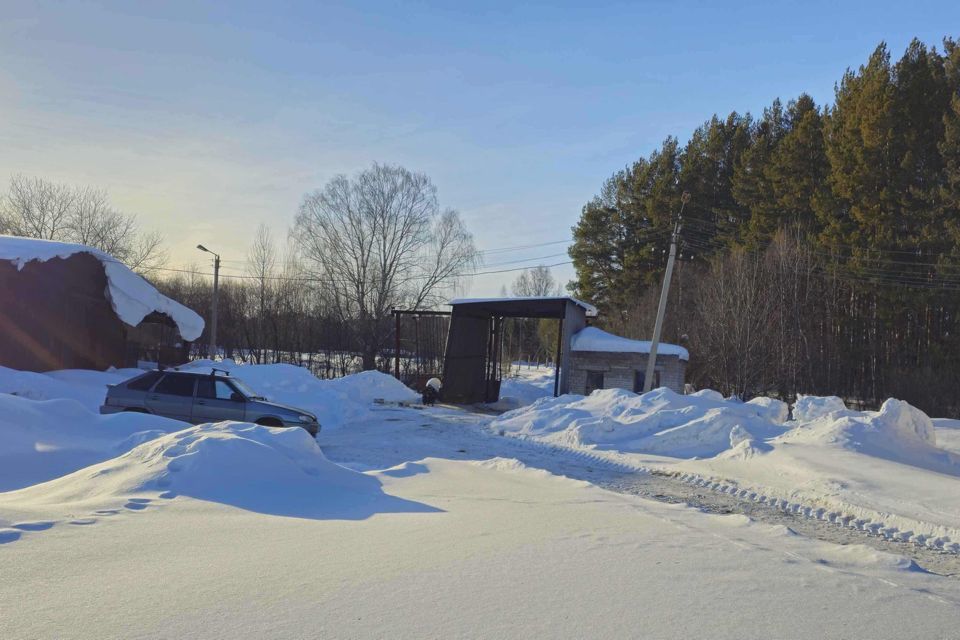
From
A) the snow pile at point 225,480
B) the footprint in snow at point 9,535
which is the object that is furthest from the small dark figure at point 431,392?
the footprint in snow at point 9,535

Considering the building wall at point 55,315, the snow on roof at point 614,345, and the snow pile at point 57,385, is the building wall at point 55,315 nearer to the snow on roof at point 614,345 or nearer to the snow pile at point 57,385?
the snow pile at point 57,385

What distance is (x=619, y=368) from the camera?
96.4 ft

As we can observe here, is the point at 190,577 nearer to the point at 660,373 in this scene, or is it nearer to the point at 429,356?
the point at 660,373

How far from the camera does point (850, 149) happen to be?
37.2m

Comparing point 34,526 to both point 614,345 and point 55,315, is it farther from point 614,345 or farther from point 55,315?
point 614,345

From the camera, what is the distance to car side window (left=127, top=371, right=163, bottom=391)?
1434 cm

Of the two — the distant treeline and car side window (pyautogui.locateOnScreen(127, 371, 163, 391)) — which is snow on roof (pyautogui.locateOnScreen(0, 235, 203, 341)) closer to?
car side window (pyautogui.locateOnScreen(127, 371, 163, 391))

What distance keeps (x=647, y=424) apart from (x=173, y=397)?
1024cm

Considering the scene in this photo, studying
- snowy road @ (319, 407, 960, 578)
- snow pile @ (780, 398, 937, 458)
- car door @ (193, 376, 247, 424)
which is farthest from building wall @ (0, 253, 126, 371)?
snow pile @ (780, 398, 937, 458)

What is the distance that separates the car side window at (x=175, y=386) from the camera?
1438 cm

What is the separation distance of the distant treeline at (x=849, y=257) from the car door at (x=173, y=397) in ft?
83.3

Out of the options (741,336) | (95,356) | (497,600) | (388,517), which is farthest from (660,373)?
(497,600)

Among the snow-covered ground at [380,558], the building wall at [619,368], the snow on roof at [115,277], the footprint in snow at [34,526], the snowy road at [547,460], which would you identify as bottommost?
the snowy road at [547,460]

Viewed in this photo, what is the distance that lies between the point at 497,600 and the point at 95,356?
25635 millimetres
